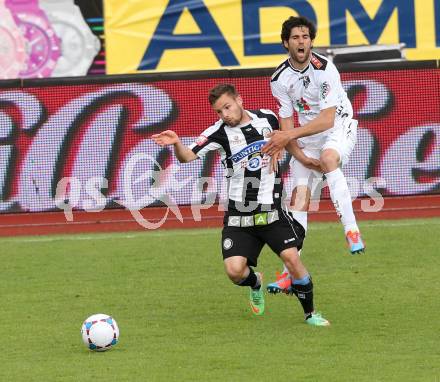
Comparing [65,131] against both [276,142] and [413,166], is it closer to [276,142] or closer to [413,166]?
[413,166]

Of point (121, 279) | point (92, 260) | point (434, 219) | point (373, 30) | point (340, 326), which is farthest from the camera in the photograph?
point (373, 30)

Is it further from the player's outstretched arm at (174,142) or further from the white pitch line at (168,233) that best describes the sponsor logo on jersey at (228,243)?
the white pitch line at (168,233)

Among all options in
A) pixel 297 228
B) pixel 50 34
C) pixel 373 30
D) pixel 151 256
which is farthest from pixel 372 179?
pixel 50 34

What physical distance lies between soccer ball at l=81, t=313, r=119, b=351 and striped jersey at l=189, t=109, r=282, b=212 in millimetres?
1556

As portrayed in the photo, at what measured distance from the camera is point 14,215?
15227mm

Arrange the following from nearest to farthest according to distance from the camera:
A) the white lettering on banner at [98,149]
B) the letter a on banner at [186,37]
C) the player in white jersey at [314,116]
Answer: the player in white jersey at [314,116] → the white lettering on banner at [98,149] → the letter a on banner at [186,37]

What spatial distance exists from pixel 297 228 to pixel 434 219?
6.28 m

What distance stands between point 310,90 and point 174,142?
1520 mm

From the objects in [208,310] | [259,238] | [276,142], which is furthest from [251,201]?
[208,310]

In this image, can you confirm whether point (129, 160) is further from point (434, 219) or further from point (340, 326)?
point (340, 326)

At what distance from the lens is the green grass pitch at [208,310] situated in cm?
752

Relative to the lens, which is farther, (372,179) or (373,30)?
(373,30)

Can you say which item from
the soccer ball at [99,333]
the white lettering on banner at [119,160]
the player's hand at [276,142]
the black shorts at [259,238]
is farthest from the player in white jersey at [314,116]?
the white lettering on banner at [119,160]

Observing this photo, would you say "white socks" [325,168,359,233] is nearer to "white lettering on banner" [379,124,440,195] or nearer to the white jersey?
the white jersey
